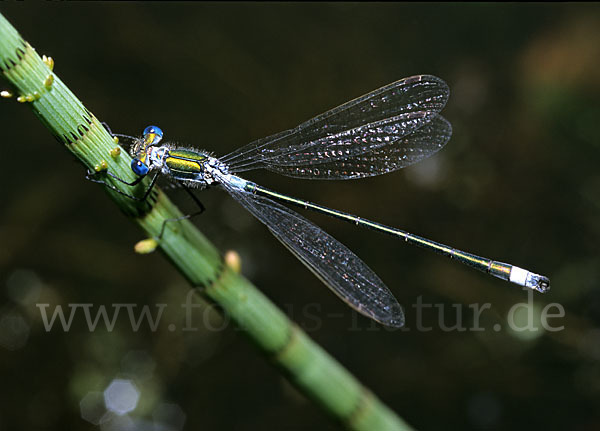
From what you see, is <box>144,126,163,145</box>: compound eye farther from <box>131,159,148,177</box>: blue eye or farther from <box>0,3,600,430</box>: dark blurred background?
<box>0,3,600,430</box>: dark blurred background

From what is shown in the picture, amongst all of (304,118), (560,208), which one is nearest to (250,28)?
(304,118)

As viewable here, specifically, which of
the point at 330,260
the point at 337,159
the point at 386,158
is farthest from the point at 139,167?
the point at 386,158

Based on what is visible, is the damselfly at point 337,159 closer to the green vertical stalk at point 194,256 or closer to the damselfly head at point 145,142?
the damselfly head at point 145,142

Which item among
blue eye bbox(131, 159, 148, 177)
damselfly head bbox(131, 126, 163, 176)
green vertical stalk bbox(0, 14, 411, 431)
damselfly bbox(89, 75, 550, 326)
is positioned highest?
damselfly bbox(89, 75, 550, 326)

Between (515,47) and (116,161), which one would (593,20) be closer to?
(515,47)

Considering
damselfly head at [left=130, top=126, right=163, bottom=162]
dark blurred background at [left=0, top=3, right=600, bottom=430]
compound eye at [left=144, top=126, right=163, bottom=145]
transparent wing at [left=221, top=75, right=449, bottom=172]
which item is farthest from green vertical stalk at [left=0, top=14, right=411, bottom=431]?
dark blurred background at [left=0, top=3, right=600, bottom=430]

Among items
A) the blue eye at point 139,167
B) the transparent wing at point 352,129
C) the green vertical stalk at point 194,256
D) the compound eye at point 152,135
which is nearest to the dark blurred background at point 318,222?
the compound eye at point 152,135

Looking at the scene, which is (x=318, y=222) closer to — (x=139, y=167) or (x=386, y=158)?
(x=386, y=158)
